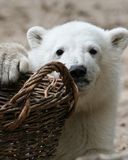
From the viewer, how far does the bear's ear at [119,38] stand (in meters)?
5.02

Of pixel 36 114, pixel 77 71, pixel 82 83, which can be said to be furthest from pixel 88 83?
pixel 36 114

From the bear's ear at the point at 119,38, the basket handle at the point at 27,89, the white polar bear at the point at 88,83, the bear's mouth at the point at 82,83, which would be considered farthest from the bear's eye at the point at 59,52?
the basket handle at the point at 27,89

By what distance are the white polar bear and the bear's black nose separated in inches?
5.8

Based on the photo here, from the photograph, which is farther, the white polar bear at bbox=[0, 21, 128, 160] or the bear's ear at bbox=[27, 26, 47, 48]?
the bear's ear at bbox=[27, 26, 47, 48]

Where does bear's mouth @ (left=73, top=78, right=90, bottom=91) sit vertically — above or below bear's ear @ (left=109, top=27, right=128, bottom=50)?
below

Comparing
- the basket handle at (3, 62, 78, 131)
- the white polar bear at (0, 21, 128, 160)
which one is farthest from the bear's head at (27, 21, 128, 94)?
the basket handle at (3, 62, 78, 131)

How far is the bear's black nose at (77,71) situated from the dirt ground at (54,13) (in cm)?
486

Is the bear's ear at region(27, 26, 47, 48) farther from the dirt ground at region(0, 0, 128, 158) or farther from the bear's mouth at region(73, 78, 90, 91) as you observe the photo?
the dirt ground at region(0, 0, 128, 158)

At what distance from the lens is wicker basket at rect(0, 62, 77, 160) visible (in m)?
3.46

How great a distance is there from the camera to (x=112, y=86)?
4770 millimetres

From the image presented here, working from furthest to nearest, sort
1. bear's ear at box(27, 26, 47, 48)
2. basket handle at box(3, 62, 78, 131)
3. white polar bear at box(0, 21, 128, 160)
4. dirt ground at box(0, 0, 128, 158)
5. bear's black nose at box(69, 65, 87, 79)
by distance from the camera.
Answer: dirt ground at box(0, 0, 128, 158)
bear's ear at box(27, 26, 47, 48)
white polar bear at box(0, 21, 128, 160)
bear's black nose at box(69, 65, 87, 79)
basket handle at box(3, 62, 78, 131)

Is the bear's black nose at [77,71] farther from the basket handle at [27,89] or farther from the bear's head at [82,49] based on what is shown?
the basket handle at [27,89]

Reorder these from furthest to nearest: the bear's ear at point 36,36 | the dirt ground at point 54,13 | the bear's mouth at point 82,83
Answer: the dirt ground at point 54,13 → the bear's ear at point 36,36 → the bear's mouth at point 82,83

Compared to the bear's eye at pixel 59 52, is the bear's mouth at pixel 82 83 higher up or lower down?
lower down
